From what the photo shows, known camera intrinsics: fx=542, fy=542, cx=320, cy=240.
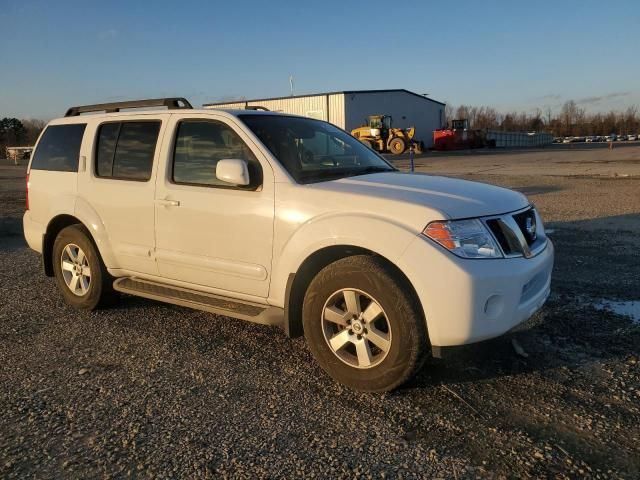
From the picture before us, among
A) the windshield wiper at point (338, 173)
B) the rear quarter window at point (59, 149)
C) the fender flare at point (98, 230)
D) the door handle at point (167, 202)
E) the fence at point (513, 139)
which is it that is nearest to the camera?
the windshield wiper at point (338, 173)

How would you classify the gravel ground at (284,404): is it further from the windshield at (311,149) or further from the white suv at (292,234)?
the windshield at (311,149)

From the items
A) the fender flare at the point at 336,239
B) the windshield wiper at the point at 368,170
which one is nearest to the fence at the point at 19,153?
the windshield wiper at the point at 368,170

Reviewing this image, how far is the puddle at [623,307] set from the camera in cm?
477

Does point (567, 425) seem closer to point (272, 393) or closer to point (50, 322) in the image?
point (272, 393)

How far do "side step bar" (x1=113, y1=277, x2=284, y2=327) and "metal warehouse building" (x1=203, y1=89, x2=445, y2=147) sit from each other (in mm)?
43115

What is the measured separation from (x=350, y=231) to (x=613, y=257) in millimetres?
4884

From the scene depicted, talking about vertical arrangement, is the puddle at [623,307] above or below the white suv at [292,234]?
below

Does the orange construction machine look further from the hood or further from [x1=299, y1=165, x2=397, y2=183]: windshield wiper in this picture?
the hood

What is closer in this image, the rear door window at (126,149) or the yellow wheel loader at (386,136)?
the rear door window at (126,149)

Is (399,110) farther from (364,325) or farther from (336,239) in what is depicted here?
(364,325)

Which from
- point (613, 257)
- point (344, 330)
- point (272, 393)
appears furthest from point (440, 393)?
point (613, 257)

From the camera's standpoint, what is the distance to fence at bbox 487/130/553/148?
56.3 metres

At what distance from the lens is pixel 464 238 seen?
321cm

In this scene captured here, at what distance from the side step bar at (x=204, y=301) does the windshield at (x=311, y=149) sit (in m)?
0.99
